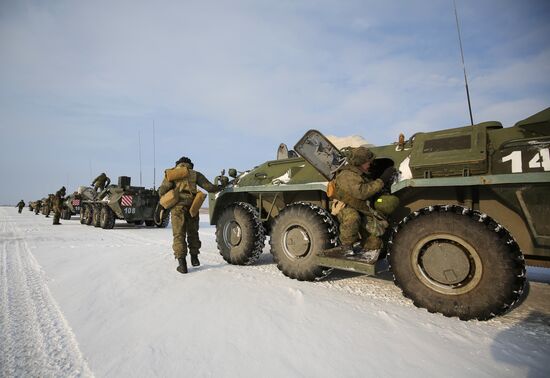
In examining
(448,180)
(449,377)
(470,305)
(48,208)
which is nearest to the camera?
(449,377)

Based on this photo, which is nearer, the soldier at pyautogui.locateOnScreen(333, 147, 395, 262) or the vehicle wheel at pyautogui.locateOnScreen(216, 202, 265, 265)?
the soldier at pyautogui.locateOnScreen(333, 147, 395, 262)

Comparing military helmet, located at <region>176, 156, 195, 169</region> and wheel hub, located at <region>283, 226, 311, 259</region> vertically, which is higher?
military helmet, located at <region>176, 156, 195, 169</region>

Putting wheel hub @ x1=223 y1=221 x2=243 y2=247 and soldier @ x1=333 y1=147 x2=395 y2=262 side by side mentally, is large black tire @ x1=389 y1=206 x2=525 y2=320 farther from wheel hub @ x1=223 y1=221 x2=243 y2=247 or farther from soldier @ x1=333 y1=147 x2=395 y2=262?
wheel hub @ x1=223 y1=221 x2=243 y2=247

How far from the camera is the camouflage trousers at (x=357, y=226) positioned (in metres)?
3.52

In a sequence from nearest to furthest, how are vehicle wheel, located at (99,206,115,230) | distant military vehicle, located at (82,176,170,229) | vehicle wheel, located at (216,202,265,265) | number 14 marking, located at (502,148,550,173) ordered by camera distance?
1. number 14 marking, located at (502,148,550,173)
2. vehicle wheel, located at (216,202,265,265)
3. distant military vehicle, located at (82,176,170,229)
4. vehicle wheel, located at (99,206,115,230)

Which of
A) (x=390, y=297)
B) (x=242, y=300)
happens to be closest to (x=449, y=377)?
(x=390, y=297)

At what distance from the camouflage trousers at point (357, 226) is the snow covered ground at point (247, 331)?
0.54 m

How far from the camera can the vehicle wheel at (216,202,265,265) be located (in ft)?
15.4

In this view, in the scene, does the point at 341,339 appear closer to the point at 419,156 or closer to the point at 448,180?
the point at 448,180

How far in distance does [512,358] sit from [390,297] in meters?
1.31

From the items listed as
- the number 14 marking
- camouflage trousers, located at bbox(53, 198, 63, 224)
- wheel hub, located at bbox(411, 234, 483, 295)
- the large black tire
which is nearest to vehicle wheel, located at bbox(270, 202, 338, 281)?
the large black tire

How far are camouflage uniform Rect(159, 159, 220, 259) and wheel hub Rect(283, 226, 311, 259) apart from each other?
148 cm

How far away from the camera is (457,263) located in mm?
2619

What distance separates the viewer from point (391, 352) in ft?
6.74
